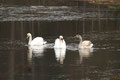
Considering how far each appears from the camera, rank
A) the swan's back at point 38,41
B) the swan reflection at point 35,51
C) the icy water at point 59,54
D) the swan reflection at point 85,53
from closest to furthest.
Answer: the icy water at point 59,54 < the swan reflection at point 85,53 < the swan reflection at point 35,51 < the swan's back at point 38,41

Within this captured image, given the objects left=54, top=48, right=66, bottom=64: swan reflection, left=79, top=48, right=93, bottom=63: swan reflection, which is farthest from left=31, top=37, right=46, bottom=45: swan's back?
left=79, top=48, right=93, bottom=63: swan reflection

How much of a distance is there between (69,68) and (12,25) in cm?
2544

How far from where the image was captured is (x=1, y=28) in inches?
1887

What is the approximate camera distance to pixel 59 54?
104 feet

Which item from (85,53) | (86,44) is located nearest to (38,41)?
(86,44)

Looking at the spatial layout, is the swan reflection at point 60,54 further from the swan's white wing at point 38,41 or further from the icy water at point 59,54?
the swan's white wing at point 38,41

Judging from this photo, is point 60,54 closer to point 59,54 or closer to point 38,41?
point 59,54

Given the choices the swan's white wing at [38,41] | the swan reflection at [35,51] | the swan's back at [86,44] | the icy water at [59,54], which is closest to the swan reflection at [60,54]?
the icy water at [59,54]

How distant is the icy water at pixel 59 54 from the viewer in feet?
80.7

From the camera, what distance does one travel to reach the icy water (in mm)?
24597

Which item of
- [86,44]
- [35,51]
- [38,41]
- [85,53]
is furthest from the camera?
[38,41]

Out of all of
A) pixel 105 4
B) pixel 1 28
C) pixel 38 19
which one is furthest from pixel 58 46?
pixel 105 4

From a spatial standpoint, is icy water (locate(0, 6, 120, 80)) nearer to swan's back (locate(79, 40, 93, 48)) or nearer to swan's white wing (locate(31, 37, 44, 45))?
swan's back (locate(79, 40, 93, 48))

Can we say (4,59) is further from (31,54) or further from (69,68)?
(69,68)
